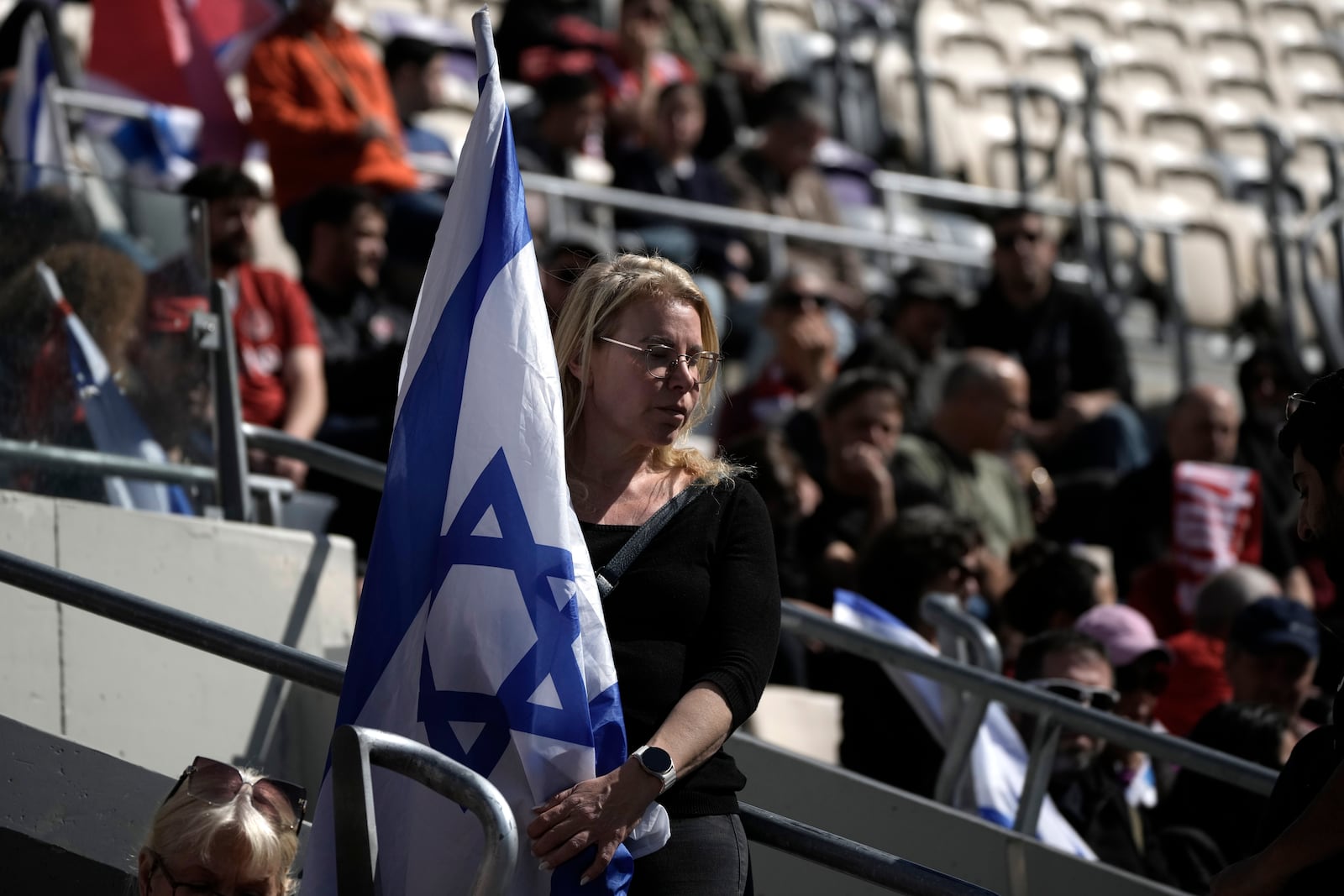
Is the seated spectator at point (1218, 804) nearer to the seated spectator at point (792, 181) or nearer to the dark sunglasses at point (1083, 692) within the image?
the dark sunglasses at point (1083, 692)

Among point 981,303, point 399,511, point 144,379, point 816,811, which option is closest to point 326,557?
point 144,379

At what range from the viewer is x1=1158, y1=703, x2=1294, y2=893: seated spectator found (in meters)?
5.04

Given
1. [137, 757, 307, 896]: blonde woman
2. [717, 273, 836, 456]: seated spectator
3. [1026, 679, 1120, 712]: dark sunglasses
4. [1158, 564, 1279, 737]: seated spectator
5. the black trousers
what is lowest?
[1158, 564, 1279, 737]: seated spectator

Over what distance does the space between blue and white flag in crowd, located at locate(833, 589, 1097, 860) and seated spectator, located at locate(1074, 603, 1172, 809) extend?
0.39 m

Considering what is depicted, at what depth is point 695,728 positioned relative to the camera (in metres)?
2.90

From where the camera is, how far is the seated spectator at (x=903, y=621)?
5117mm

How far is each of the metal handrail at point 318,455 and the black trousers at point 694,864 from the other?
74.7 inches

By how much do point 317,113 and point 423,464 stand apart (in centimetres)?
504

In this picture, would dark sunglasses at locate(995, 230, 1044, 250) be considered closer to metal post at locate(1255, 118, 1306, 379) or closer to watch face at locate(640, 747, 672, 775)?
metal post at locate(1255, 118, 1306, 379)

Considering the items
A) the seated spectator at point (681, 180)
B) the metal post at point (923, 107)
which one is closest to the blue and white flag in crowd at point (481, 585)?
the seated spectator at point (681, 180)

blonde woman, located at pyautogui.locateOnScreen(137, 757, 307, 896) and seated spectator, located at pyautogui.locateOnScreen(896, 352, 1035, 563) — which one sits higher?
blonde woman, located at pyautogui.locateOnScreen(137, 757, 307, 896)

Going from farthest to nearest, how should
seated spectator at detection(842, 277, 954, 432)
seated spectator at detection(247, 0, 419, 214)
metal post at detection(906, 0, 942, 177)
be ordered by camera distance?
metal post at detection(906, 0, 942, 177) → seated spectator at detection(842, 277, 954, 432) → seated spectator at detection(247, 0, 419, 214)

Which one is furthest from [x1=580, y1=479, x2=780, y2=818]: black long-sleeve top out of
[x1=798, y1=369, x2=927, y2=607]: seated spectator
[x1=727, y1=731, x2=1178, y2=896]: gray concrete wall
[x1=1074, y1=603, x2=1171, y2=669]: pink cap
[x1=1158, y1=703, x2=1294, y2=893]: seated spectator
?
[x1=798, y1=369, x2=927, y2=607]: seated spectator

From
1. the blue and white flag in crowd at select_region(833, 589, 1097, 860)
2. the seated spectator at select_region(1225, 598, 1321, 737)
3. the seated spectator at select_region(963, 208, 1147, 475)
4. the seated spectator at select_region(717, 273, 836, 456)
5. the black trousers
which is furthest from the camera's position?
the seated spectator at select_region(963, 208, 1147, 475)
